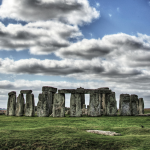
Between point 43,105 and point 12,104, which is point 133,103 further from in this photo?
point 12,104

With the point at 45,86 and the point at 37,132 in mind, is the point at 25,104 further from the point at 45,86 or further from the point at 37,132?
the point at 37,132

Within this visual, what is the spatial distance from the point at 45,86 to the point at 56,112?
3297 mm

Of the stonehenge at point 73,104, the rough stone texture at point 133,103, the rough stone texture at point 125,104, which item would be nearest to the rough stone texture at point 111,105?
the stonehenge at point 73,104

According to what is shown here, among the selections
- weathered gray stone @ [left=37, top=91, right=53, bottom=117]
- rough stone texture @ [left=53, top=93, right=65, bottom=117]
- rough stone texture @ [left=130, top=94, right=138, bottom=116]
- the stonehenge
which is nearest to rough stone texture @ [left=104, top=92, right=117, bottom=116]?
the stonehenge

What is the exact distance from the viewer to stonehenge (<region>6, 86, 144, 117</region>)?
66.4ft

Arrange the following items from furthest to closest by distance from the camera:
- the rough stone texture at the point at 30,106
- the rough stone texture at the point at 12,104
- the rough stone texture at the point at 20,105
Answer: the rough stone texture at the point at 12,104, the rough stone texture at the point at 20,105, the rough stone texture at the point at 30,106

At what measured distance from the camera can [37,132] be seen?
924cm

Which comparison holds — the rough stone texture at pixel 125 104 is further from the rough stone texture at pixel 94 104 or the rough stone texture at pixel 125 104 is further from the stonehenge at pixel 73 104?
the rough stone texture at pixel 94 104

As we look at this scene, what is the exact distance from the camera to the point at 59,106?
2039 centimetres

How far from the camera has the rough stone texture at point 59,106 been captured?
66.5ft

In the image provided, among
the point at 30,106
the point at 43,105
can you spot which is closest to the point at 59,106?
the point at 43,105

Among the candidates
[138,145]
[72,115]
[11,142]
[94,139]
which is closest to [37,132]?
[11,142]

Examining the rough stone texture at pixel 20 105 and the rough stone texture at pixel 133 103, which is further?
the rough stone texture at pixel 20 105

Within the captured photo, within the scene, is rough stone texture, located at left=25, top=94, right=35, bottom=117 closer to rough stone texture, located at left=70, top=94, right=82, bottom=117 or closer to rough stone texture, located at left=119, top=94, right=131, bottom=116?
rough stone texture, located at left=70, top=94, right=82, bottom=117
